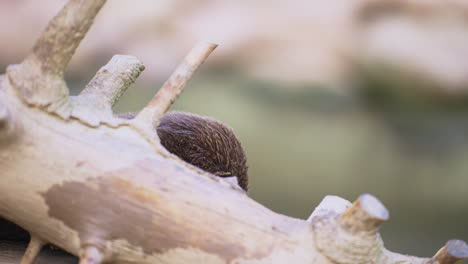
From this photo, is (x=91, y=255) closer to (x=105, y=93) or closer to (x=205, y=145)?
(x=105, y=93)

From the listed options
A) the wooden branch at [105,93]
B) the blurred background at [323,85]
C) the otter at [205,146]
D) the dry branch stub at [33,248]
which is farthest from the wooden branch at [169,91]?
the blurred background at [323,85]

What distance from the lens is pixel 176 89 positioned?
1.90 ft

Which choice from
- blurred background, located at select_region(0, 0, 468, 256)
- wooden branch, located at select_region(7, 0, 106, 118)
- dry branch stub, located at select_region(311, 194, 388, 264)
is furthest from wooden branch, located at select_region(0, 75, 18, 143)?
blurred background, located at select_region(0, 0, 468, 256)

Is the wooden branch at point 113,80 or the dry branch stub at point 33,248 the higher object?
the wooden branch at point 113,80

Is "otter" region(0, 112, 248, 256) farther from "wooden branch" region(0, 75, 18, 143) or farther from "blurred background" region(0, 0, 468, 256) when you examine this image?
"blurred background" region(0, 0, 468, 256)

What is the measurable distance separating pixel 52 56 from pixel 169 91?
0.38 feet

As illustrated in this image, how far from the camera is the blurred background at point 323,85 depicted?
1671 millimetres

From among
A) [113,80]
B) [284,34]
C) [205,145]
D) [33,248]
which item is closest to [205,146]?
[205,145]

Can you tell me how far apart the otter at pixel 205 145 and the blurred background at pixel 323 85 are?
32.5 inches

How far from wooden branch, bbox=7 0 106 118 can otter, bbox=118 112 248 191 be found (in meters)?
0.29

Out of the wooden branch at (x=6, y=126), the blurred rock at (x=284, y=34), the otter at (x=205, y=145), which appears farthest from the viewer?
the blurred rock at (x=284, y=34)

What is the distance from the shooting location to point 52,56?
524 millimetres

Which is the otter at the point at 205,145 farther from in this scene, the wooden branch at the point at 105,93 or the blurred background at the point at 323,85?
the blurred background at the point at 323,85

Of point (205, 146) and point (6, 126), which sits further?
point (205, 146)
